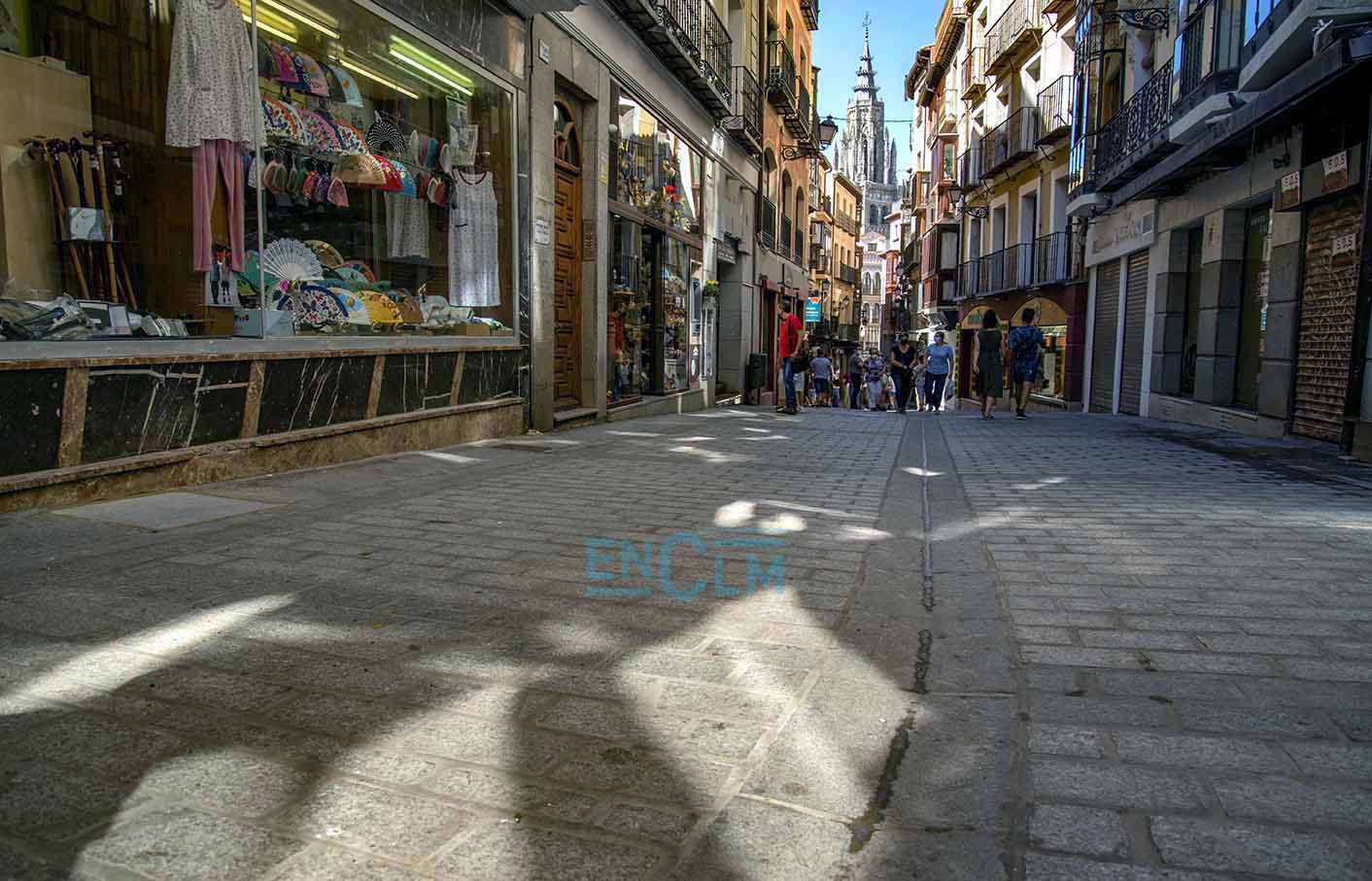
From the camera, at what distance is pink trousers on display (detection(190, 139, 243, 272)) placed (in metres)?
6.03

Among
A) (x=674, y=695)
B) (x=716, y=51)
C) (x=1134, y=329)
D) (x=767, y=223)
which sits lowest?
(x=674, y=695)

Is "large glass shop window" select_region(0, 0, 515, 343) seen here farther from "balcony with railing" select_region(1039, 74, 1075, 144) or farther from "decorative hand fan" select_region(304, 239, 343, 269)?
"balcony with railing" select_region(1039, 74, 1075, 144)

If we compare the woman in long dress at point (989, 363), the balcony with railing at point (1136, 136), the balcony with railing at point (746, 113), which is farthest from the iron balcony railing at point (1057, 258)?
the woman in long dress at point (989, 363)

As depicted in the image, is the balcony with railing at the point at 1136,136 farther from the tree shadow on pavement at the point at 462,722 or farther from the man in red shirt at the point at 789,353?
the tree shadow on pavement at the point at 462,722

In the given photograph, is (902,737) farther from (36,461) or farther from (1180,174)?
(1180,174)

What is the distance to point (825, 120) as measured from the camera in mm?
26844

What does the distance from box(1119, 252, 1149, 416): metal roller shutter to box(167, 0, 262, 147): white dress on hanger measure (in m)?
14.9

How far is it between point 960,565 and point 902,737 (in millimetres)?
2048

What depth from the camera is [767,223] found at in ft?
78.0

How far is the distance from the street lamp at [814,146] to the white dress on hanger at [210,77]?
21118 mm

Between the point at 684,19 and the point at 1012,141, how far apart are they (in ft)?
48.0

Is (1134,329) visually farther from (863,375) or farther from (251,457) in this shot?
(863,375)

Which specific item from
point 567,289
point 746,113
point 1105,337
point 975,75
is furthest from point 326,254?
point 975,75

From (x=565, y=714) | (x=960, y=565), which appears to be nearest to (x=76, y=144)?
(x=565, y=714)
